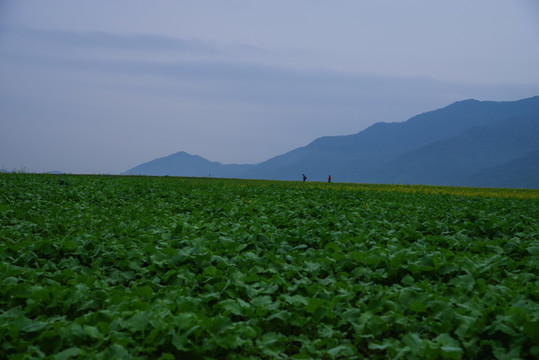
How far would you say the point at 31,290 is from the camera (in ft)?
19.0

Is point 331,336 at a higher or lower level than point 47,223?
lower

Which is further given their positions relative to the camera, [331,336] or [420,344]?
[331,336]

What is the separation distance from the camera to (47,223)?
11.9 meters

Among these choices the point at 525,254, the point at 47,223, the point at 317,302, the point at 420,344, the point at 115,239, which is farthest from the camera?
the point at 47,223

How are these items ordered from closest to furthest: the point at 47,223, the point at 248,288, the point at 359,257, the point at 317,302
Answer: the point at 317,302, the point at 248,288, the point at 359,257, the point at 47,223

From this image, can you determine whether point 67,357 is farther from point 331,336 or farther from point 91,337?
point 331,336

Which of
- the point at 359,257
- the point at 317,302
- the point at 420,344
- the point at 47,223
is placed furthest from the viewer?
the point at 47,223

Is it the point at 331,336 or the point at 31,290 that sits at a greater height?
the point at 31,290

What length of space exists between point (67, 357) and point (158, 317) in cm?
102

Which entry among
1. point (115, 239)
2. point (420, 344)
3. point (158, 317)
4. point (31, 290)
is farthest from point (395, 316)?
point (115, 239)

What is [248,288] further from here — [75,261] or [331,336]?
[75,261]

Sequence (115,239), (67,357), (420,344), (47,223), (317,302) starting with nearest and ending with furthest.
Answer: (67,357) → (420,344) → (317,302) → (115,239) → (47,223)

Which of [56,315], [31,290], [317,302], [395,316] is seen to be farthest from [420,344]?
[31,290]

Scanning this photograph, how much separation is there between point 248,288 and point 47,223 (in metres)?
8.56
